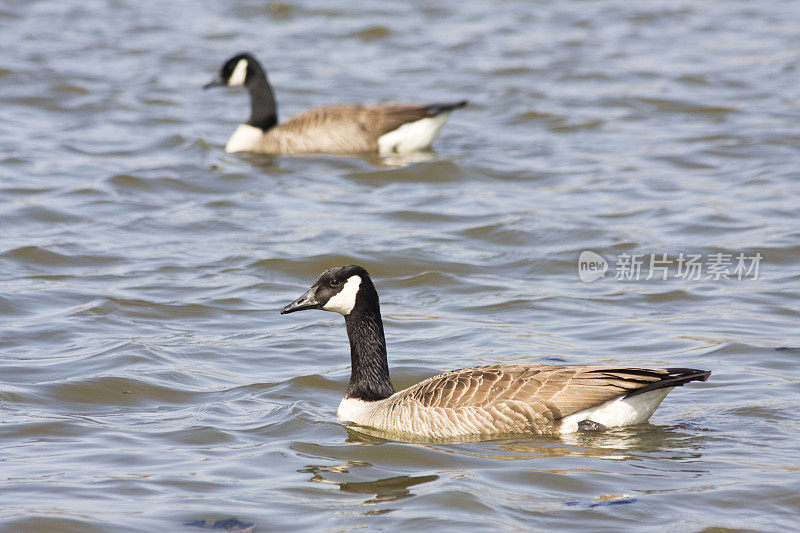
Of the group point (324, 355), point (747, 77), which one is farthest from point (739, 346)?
point (747, 77)

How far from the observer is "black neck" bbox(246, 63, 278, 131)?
16.8 m

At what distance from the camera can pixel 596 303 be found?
Result: 10336 mm

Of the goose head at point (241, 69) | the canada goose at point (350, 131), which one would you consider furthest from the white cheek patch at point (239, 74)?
the canada goose at point (350, 131)

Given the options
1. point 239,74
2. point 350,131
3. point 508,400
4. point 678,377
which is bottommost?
point 508,400

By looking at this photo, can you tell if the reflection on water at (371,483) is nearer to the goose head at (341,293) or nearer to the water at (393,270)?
the water at (393,270)

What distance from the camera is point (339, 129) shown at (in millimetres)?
16188

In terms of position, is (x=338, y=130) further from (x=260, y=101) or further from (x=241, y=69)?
(x=241, y=69)

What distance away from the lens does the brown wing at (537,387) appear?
6.92 meters

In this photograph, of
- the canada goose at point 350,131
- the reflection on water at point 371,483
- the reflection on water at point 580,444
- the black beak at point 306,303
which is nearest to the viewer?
the reflection on water at point 371,483

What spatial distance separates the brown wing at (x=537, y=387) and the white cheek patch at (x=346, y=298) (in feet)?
2.63

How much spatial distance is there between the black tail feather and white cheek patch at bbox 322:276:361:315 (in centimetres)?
208

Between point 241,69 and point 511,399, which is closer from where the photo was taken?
point 511,399
